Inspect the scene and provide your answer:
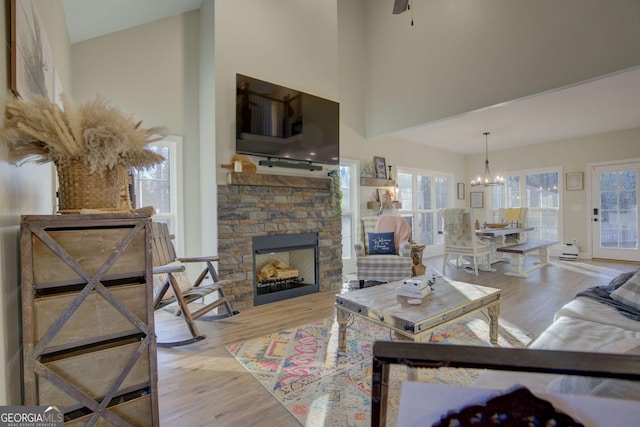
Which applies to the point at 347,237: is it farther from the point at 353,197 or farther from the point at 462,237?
the point at 462,237

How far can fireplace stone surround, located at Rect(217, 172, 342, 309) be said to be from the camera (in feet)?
10.5

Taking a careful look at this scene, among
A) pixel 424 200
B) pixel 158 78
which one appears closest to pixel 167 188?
pixel 158 78

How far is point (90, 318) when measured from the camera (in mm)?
1121

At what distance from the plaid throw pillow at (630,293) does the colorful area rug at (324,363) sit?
75 centimetres

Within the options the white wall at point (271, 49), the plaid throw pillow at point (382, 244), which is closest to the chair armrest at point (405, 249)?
the plaid throw pillow at point (382, 244)

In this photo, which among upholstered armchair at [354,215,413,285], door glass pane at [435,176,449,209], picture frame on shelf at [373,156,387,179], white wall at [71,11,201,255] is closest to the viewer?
white wall at [71,11,201,255]

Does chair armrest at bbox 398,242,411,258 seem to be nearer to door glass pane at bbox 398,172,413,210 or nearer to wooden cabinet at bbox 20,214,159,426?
door glass pane at bbox 398,172,413,210

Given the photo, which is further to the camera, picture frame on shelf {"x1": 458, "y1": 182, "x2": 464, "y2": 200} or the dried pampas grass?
picture frame on shelf {"x1": 458, "y1": 182, "x2": 464, "y2": 200}

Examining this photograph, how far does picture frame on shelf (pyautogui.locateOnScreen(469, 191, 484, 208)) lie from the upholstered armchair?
4.42m

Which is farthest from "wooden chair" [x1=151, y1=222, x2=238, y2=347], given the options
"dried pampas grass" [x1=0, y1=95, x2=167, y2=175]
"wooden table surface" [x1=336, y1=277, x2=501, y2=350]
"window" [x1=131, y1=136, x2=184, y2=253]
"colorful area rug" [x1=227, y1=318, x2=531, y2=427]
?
"wooden table surface" [x1=336, y1=277, x2=501, y2=350]

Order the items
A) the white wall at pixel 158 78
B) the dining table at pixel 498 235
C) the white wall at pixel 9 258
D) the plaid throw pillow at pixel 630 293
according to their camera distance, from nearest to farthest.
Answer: the white wall at pixel 9 258, the plaid throw pillow at pixel 630 293, the white wall at pixel 158 78, the dining table at pixel 498 235

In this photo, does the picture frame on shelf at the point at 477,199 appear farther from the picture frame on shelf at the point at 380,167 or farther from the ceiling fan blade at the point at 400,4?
the ceiling fan blade at the point at 400,4

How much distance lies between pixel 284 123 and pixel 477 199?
6147 millimetres

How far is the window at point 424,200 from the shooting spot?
6.38 metres
